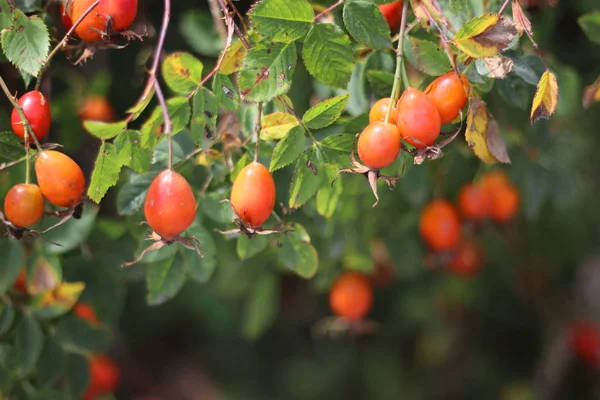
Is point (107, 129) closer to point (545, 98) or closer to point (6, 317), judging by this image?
point (6, 317)

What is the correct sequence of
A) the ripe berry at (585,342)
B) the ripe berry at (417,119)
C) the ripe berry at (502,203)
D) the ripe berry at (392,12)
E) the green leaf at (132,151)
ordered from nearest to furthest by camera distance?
the ripe berry at (417,119), the green leaf at (132,151), the ripe berry at (392,12), the ripe berry at (502,203), the ripe berry at (585,342)

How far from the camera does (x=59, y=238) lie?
137 centimetres

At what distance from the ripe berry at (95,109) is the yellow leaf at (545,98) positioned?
1.16m

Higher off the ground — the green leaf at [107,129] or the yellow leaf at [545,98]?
the green leaf at [107,129]

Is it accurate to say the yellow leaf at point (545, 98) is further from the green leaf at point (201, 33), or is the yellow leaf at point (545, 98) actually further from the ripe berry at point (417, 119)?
the green leaf at point (201, 33)

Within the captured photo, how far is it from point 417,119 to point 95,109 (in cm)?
113

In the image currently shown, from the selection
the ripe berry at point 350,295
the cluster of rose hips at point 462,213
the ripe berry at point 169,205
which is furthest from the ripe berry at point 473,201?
the ripe berry at point 169,205

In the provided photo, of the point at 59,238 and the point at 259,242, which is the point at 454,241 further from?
the point at 59,238

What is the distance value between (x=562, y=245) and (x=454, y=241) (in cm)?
109

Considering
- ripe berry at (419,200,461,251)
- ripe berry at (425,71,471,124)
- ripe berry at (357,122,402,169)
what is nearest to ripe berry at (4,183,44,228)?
ripe berry at (357,122,402,169)

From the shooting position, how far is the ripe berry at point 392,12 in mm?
1120

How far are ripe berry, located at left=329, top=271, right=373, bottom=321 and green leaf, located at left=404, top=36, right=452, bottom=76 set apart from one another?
0.96 metres

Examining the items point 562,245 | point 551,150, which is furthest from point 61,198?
point 562,245

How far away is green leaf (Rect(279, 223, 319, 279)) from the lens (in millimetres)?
1227
